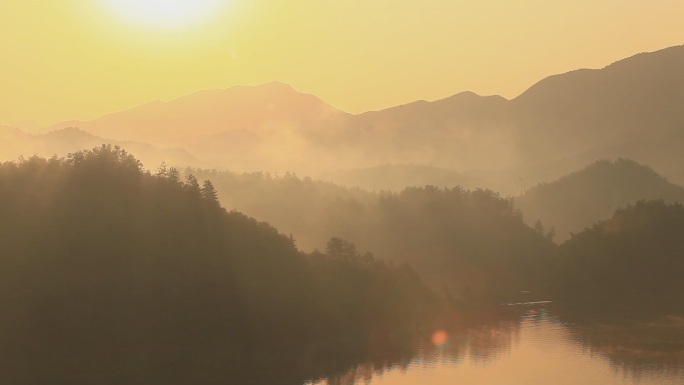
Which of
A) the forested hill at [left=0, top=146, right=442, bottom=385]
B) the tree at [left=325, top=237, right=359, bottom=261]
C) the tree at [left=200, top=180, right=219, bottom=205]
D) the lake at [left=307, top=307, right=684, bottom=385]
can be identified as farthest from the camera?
the tree at [left=325, top=237, right=359, bottom=261]

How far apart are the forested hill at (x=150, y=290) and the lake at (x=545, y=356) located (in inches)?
318

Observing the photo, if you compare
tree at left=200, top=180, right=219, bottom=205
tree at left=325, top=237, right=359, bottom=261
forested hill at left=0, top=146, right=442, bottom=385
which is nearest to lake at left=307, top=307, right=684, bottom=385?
forested hill at left=0, top=146, right=442, bottom=385

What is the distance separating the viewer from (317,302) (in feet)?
442

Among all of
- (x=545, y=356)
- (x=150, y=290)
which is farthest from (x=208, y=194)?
(x=545, y=356)

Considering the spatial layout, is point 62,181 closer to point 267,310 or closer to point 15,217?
point 15,217

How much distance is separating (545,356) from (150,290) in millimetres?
64407

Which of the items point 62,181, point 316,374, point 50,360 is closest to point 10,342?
point 50,360

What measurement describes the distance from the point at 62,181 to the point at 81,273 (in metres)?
19.4

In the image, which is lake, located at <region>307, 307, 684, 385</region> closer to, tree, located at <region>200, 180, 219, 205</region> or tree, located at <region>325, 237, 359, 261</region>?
tree, located at <region>325, 237, 359, 261</region>

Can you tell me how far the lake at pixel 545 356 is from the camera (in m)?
113

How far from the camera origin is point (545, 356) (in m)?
130

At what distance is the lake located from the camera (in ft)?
371

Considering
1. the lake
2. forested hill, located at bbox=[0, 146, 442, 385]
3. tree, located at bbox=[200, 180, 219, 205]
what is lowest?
the lake

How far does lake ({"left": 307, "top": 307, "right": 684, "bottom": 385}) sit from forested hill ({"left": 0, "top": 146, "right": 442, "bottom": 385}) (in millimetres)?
8066
